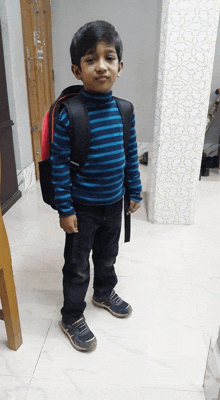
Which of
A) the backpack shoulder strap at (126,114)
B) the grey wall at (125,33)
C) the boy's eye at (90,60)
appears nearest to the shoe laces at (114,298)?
the backpack shoulder strap at (126,114)

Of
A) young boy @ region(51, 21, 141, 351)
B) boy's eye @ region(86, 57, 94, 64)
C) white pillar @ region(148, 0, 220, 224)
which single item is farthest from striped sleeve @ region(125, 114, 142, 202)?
white pillar @ region(148, 0, 220, 224)

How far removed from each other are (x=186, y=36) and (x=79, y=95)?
1.07m

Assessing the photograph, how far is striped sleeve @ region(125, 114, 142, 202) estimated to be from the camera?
44.3 inches

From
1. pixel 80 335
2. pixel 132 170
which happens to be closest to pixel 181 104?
pixel 132 170

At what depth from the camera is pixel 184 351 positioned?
1.16 meters

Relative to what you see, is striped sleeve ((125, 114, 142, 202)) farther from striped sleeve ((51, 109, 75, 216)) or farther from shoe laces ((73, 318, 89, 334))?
shoe laces ((73, 318, 89, 334))

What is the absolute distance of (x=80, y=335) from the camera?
1.17m

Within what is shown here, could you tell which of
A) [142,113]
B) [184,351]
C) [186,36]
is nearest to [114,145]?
[184,351]

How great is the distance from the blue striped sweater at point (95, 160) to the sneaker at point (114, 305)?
501 millimetres

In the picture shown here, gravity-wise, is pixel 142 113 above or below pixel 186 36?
below

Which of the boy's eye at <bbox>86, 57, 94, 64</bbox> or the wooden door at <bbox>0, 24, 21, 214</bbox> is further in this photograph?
the wooden door at <bbox>0, 24, 21, 214</bbox>

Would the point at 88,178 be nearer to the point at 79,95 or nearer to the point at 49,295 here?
the point at 79,95

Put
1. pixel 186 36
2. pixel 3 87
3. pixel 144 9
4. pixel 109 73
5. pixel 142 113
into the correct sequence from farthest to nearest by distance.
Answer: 1. pixel 142 113
2. pixel 144 9
3. pixel 3 87
4. pixel 186 36
5. pixel 109 73

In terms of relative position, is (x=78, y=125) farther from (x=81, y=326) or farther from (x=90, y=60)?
(x=81, y=326)
